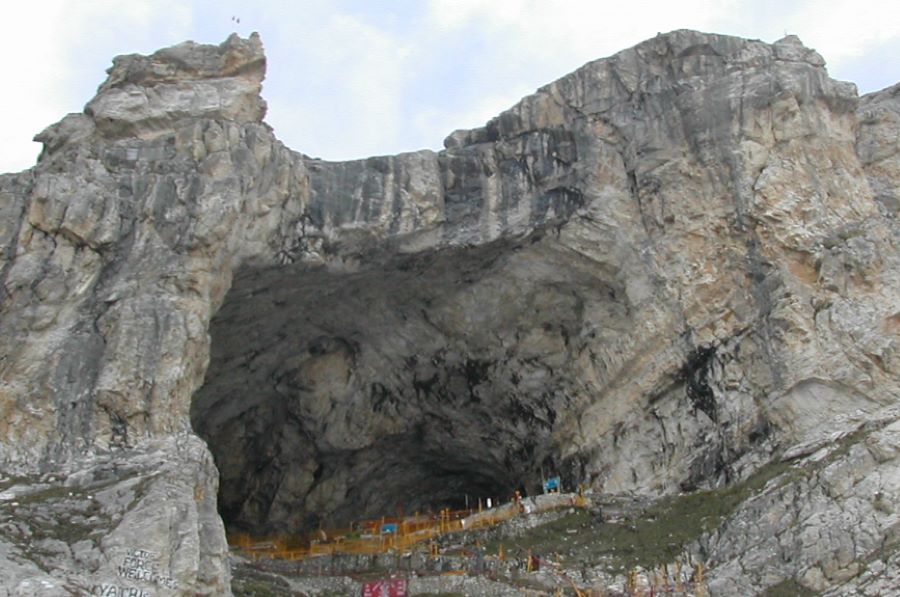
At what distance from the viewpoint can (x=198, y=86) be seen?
32.2 meters

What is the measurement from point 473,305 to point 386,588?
9.92 metres

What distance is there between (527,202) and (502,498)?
1245 cm

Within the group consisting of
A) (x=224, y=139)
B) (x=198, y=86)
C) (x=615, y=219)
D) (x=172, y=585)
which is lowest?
(x=172, y=585)

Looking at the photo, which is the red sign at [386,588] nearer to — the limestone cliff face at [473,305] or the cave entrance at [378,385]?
the limestone cliff face at [473,305]

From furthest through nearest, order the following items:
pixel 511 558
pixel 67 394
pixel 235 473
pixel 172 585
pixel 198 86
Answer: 1. pixel 235 473
2. pixel 198 86
3. pixel 511 558
4. pixel 67 394
5. pixel 172 585

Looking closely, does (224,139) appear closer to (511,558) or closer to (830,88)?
(511,558)

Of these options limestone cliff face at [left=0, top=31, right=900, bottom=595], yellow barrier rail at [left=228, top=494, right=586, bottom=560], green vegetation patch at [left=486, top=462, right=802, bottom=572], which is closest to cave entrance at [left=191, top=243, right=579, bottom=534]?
limestone cliff face at [left=0, top=31, right=900, bottom=595]

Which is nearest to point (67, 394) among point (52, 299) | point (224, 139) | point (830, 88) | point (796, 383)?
point (52, 299)

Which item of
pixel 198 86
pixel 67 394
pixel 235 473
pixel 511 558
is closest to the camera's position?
pixel 67 394

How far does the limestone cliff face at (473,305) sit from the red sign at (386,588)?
514 cm

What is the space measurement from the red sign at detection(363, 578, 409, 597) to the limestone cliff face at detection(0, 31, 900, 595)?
16.9 feet

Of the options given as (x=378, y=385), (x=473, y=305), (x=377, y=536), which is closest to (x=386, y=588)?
(x=377, y=536)

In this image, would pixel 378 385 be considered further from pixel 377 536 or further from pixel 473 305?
pixel 377 536

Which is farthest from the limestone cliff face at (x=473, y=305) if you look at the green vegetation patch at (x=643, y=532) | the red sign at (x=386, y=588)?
the red sign at (x=386, y=588)
